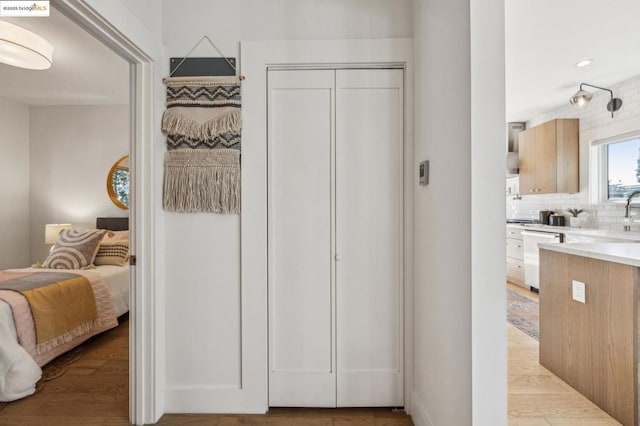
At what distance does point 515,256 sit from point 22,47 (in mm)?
5969

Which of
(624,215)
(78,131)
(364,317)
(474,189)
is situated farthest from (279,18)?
(624,215)

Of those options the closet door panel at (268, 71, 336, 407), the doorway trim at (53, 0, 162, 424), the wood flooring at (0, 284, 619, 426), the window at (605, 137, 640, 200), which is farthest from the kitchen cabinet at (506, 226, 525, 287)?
the doorway trim at (53, 0, 162, 424)

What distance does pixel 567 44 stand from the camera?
2.95 m

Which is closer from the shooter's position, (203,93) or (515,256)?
(203,93)

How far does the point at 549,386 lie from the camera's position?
220cm

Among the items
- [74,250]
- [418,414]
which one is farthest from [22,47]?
[418,414]

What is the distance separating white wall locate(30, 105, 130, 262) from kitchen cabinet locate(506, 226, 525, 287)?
5.50m

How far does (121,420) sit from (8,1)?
229 centimetres

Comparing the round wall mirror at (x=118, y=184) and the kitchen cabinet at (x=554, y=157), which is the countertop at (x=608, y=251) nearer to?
the kitchen cabinet at (x=554, y=157)

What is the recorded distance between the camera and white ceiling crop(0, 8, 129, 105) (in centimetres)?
254

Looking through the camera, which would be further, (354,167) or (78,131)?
(78,131)

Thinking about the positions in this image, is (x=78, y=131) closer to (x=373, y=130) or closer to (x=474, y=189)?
(x=373, y=130)

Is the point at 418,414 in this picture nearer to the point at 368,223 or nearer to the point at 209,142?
the point at 368,223

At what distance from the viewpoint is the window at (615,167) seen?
3.74m
